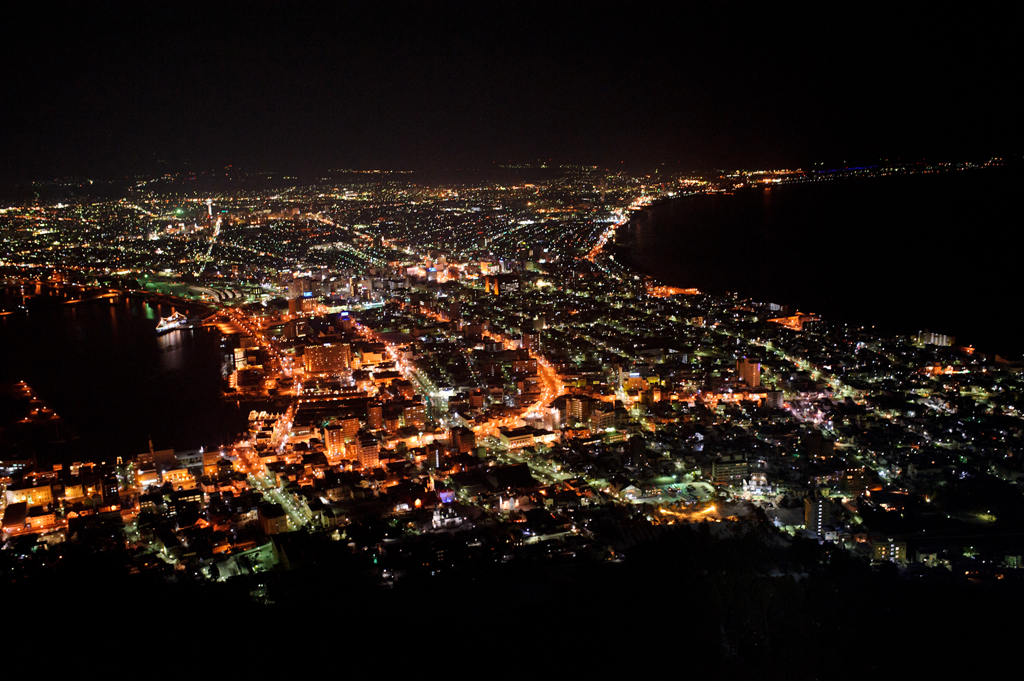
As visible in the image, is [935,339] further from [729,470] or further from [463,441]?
[463,441]

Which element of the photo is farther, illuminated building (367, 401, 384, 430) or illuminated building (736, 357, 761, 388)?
illuminated building (736, 357, 761, 388)

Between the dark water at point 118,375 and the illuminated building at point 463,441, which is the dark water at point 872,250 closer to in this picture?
the illuminated building at point 463,441

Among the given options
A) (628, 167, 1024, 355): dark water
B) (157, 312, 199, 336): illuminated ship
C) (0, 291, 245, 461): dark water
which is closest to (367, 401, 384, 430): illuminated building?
(0, 291, 245, 461): dark water

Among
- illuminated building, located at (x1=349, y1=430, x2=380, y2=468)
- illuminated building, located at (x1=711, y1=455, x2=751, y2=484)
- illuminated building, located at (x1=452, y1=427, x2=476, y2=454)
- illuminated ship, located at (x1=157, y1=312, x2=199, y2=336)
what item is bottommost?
illuminated ship, located at (x1=157, y1=312, x2=199, y2=336)

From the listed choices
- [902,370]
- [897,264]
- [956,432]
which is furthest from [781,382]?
[897,264]

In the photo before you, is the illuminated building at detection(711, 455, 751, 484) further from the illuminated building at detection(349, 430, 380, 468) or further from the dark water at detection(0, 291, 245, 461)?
the dark water at detection(0, 291, 245, 461)

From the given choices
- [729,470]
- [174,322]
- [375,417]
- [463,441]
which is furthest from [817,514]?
[174,322]
